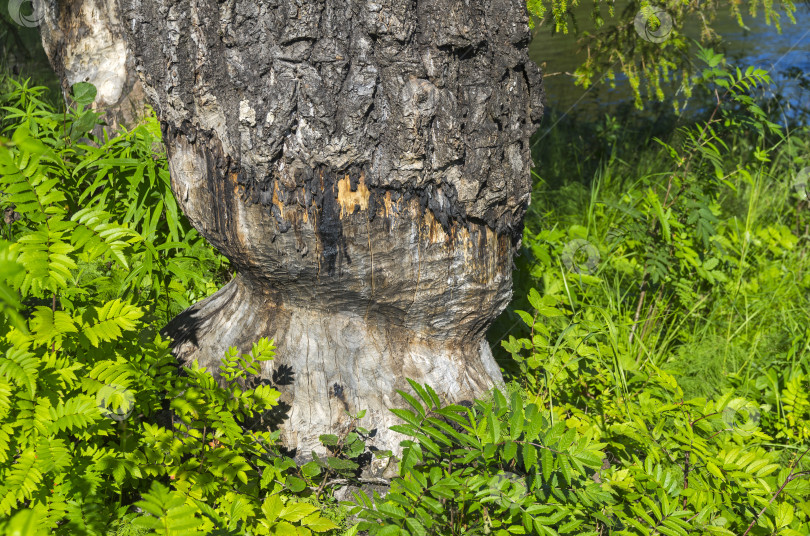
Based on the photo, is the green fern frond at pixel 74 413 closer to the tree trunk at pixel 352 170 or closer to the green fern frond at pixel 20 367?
the green fern frond at pixel 20 367

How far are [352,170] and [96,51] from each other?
2635 millimetres

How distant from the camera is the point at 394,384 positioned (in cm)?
239

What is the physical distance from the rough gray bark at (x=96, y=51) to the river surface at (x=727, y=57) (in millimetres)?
3851

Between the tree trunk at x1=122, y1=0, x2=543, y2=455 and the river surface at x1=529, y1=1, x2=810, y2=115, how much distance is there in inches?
165

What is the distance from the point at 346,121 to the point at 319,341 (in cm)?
87

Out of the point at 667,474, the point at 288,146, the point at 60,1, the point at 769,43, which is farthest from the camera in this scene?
the point at 769,43

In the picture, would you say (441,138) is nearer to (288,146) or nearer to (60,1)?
(288,146)

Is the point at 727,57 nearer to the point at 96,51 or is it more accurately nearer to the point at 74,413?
the point at 96,51

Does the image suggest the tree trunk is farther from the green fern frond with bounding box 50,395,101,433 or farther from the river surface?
the river surface

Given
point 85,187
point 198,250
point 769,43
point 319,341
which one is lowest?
point 319,341

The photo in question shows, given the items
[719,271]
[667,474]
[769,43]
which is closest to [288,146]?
[667,474]

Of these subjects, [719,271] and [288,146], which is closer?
[288,146]

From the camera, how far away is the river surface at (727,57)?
636cm

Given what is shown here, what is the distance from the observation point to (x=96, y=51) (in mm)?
3812
